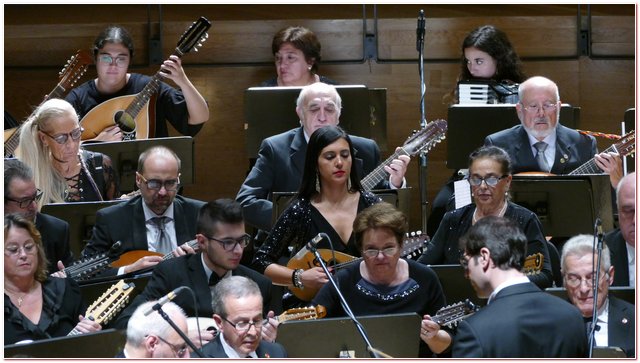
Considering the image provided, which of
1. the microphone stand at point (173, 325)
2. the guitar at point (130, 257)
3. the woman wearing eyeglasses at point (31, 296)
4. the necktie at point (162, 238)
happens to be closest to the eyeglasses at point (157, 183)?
the necktie at point (162, 238)

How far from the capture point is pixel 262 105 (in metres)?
5.33

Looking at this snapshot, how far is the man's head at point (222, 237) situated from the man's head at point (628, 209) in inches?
49.6

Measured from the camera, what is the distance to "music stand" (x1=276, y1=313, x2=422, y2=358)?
3.38 m

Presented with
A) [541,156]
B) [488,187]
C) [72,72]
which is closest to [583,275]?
[488,187]

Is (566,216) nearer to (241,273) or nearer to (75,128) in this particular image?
(241,273)

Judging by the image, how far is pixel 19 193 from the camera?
4.09 m

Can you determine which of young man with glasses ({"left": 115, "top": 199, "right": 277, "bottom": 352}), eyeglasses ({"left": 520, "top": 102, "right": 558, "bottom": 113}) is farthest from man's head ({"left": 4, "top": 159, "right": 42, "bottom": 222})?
eyeglasses ({"left": 520, "top": 102, "right": 558, "bottom": 113})

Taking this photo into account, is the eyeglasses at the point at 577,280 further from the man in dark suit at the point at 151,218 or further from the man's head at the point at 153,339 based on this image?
the man in dark suit at the point at 151,218

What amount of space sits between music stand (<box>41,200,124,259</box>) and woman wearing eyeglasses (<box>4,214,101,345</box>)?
653 millimetres

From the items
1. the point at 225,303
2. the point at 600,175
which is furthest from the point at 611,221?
the point at 225,303

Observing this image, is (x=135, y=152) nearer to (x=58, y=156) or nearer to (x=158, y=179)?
(x=58, y=156)

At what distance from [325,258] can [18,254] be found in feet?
3.49

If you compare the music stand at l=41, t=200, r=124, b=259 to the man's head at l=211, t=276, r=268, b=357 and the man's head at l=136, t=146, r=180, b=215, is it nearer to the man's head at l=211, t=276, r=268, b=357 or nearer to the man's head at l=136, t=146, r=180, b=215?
the man's head at l=136, t=146, r=180, b=215

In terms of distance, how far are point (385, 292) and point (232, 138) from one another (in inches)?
107
